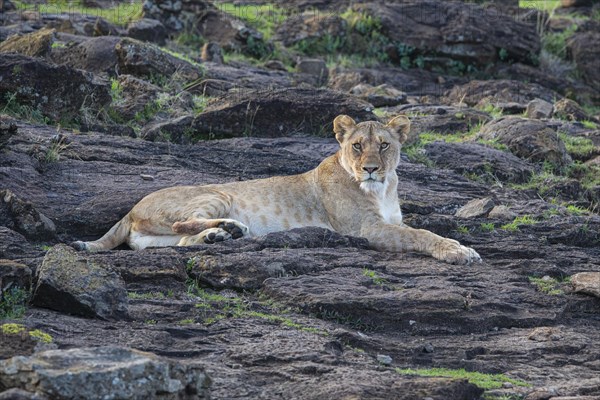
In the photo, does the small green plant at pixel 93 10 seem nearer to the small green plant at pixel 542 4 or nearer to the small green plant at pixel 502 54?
the small green plant at pixel 502 54

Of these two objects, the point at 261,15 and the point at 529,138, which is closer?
the point at 529,138

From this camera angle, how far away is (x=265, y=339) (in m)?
7.23

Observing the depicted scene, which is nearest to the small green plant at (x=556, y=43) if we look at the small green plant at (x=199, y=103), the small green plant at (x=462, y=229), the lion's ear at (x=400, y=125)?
the small green plant at (x=199, y=103)

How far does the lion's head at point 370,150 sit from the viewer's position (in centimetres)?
1107

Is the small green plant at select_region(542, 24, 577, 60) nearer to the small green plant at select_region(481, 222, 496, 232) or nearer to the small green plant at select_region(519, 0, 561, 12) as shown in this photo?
the small green plant at select_region(519, 0, 561, 12)

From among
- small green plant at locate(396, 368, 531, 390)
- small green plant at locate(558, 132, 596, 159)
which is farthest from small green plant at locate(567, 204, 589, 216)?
small green plant at locate(396, 368, 531, 390)

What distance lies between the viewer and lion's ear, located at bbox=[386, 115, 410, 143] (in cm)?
1155

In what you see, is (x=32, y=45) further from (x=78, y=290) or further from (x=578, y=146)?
(x=78, y=290)

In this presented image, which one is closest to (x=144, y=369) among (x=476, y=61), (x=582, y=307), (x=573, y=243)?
(x=582, y=307)

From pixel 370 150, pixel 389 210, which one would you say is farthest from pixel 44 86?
pixel 389 210

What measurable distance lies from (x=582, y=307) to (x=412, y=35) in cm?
1334

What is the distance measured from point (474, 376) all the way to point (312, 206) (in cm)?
461

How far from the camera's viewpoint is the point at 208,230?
991 centimetres

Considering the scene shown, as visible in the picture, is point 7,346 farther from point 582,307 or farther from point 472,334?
point 582,307
